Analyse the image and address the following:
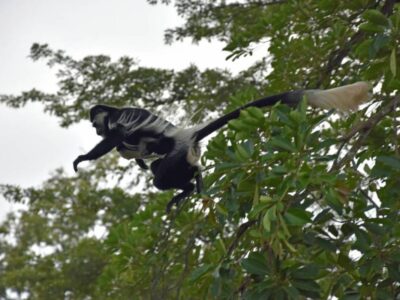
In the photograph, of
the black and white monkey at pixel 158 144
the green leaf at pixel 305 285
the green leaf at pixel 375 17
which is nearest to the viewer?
the green leaf at pixel 305 285

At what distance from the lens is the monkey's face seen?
3.36m

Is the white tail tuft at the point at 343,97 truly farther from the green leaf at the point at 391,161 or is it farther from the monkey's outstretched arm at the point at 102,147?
the monkey's outstretched arm at the point at 102,147

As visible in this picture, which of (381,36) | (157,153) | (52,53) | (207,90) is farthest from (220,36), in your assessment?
(381,36)

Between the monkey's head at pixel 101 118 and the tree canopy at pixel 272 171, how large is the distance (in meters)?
0.41

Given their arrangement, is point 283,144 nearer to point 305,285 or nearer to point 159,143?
point 305,285

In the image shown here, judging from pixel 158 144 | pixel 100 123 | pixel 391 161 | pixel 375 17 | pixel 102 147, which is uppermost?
pixel 100 123

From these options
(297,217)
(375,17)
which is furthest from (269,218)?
(375,17)

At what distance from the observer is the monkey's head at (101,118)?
336cm

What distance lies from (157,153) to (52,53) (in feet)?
11.5

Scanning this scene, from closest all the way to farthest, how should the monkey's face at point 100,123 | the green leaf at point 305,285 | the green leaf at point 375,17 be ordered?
the green leaf at point 305,285, the green leaf at point 375,17, the monkey's face at point 100,123

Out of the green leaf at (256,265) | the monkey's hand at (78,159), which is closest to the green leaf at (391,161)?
the green leaf at (256,265)

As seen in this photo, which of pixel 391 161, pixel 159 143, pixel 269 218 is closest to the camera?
pixel 269 218

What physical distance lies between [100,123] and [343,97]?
1.30 metres

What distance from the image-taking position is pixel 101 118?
3.39 metres
